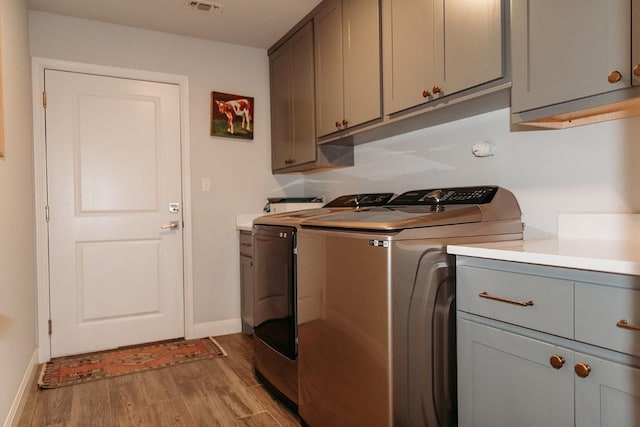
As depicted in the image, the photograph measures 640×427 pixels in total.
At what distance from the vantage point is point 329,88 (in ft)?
8.86

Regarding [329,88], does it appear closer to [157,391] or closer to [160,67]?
[160,67]

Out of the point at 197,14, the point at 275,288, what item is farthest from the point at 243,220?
the point at 197,14

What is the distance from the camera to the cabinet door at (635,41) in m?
1.13

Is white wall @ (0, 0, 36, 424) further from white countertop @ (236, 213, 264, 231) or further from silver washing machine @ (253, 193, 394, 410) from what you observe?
white countertop @ (236, 213, 264, 231)

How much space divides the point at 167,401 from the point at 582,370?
199 cm

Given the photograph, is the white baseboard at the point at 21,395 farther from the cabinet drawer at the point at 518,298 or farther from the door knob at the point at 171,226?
the cabinet drawer at the point at 518,298

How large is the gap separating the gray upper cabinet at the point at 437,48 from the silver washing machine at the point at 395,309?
505mm

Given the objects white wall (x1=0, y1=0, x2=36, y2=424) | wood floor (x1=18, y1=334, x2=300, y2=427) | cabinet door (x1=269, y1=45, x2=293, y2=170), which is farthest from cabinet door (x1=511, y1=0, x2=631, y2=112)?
white wall (x1=0, y1=0, x2=36, y2=424)

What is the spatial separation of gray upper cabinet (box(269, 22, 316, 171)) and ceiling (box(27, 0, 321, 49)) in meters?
0.18

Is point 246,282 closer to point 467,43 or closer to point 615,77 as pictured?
point 467,43

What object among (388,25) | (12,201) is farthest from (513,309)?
(12,201)

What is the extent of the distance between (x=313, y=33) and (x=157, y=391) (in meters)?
2.48

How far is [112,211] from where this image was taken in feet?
10.1

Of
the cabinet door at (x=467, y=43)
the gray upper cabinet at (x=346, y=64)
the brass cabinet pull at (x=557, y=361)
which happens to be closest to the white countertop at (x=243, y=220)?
the gray upper cabinet at (x=346, y=64)
